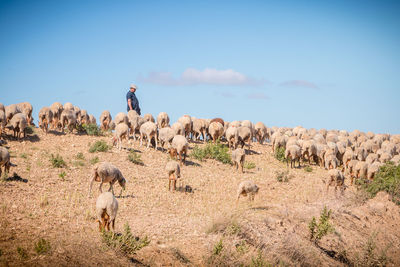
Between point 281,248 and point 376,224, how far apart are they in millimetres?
7934

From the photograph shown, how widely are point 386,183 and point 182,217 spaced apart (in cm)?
1410

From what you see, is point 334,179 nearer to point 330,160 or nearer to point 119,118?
point 330,160

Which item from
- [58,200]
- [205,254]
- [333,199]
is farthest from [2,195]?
[333,199]

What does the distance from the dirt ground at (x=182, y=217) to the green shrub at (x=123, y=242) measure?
166 mm

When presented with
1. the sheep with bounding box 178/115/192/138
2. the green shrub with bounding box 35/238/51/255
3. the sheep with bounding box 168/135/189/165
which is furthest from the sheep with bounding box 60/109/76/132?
the green shrub with bounding box 35/238/51/255

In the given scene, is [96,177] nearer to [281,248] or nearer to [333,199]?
[281,248]

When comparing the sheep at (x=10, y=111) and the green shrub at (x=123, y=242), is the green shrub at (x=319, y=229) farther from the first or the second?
the sheep at (x=10, y=111)

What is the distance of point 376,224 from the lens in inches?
713

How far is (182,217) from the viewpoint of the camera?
13516mm

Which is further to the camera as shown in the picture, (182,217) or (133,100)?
(133,100)

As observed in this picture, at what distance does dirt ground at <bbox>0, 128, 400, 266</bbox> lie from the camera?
9.84 m

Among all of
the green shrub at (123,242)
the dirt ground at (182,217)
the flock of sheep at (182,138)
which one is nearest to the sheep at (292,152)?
the flock of sheep at (182,138)

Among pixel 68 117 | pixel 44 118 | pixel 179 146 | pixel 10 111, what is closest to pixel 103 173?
pixel 179 146

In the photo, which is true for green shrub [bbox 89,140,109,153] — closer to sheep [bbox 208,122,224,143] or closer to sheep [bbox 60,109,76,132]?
sheep [bbox 60,109,76,132]
